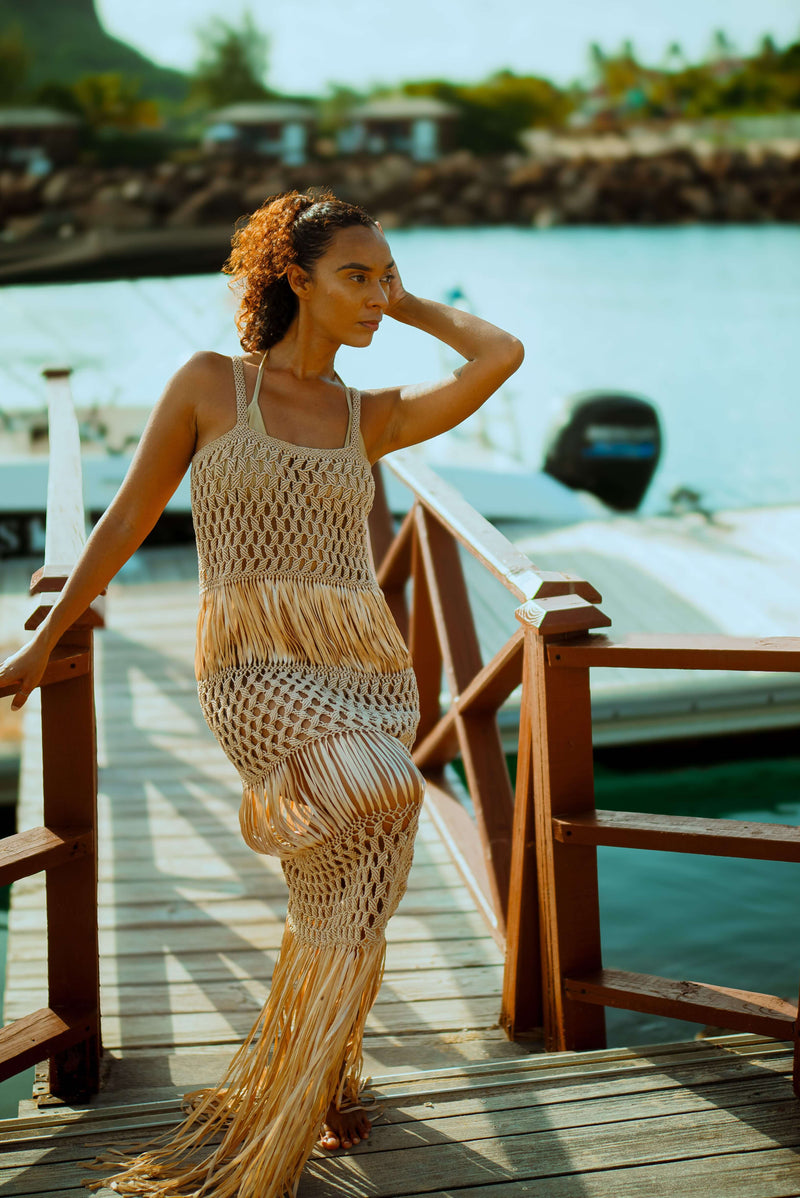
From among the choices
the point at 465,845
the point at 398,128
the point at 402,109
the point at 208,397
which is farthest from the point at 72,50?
the point at 208,397

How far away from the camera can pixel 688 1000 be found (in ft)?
7.23

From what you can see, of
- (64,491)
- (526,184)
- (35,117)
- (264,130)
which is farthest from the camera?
(264,130)

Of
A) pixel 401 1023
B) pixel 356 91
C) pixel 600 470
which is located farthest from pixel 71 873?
pixel 356 91

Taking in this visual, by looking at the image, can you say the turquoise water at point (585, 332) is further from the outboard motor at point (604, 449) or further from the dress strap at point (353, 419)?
the outboard motor at point (604, 449)

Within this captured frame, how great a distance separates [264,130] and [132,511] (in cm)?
6839

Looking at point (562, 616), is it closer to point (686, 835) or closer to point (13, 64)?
point (686, 835)

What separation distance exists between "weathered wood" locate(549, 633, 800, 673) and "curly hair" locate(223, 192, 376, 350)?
720 mm

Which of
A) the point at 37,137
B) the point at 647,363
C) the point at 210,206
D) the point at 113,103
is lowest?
the point at 647,363

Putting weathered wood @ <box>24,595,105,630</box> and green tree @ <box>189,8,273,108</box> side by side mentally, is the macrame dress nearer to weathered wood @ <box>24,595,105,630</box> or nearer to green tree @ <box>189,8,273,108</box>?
weathered wood @ <box>24,595,105,630</box>

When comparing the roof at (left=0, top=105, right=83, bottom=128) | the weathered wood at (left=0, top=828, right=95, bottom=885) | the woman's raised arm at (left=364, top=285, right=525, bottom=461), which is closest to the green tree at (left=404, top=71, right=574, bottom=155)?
the roof at (left=0, top=105, right=83, bottom=128)

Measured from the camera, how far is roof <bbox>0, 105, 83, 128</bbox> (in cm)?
5941

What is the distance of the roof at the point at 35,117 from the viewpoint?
59406 millimetres

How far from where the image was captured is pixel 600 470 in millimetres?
10289

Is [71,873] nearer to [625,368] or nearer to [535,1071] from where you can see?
[535,1071]
